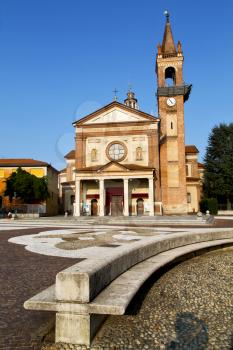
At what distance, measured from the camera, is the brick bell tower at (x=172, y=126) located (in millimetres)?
37875

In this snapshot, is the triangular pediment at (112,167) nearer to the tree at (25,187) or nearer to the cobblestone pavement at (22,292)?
the tree at (25,187)

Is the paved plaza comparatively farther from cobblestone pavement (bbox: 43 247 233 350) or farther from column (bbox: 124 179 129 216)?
column (bbox: 124 179 129 216)

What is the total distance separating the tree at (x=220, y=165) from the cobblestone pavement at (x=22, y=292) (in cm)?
4331

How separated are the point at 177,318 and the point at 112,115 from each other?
36530 millimetres

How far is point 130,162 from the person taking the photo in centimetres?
3778

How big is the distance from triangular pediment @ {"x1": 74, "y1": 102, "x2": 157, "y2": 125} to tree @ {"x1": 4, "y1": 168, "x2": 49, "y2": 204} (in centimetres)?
1037

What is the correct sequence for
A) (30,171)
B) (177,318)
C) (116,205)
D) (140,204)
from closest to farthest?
(177,318) < (140,204) < (116,205) < (30,171)

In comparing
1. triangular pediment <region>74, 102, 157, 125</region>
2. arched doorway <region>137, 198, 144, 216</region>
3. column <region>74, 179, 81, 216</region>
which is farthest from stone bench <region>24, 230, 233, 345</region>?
triangular pediment <region>74, 102, 157, 125</region>

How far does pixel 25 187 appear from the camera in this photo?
3891cm

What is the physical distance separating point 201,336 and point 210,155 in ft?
168

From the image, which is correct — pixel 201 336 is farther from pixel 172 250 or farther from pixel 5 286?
pixel 172 250

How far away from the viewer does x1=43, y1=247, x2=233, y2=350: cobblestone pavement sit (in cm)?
307

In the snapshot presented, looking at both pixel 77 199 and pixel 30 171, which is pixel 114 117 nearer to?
pixel 77 199

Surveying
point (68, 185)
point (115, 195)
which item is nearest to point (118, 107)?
point (115, 195)
